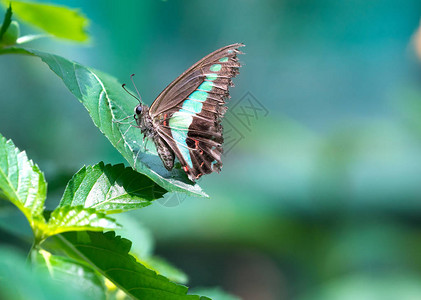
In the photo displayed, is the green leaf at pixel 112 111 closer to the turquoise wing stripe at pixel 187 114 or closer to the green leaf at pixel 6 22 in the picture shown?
the green leaf at pixel 6 22

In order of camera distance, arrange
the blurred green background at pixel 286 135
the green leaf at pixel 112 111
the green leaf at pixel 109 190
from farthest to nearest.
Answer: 1. the blurred green background at pixel 286 135
2. the green leaf at pixel 112 111
3. the green leaf at pixel 109 190

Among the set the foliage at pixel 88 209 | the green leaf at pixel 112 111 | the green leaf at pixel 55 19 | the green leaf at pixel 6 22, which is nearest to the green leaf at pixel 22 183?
the foliage at pixel 88 209

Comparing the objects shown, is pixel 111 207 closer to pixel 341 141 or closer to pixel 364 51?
pixel 341 141

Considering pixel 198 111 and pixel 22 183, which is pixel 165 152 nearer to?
pixel 198 111

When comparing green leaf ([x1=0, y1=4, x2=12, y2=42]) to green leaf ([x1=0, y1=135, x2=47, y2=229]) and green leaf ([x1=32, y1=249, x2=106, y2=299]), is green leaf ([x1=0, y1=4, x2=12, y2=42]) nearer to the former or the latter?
green leaf ([x1=0, y1=135, x2=47, y2=229])

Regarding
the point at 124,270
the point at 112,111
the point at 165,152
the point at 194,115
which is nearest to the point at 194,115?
the point at 194,115

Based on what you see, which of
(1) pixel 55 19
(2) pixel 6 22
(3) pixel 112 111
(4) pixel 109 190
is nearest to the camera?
(4) pixel 109 190
